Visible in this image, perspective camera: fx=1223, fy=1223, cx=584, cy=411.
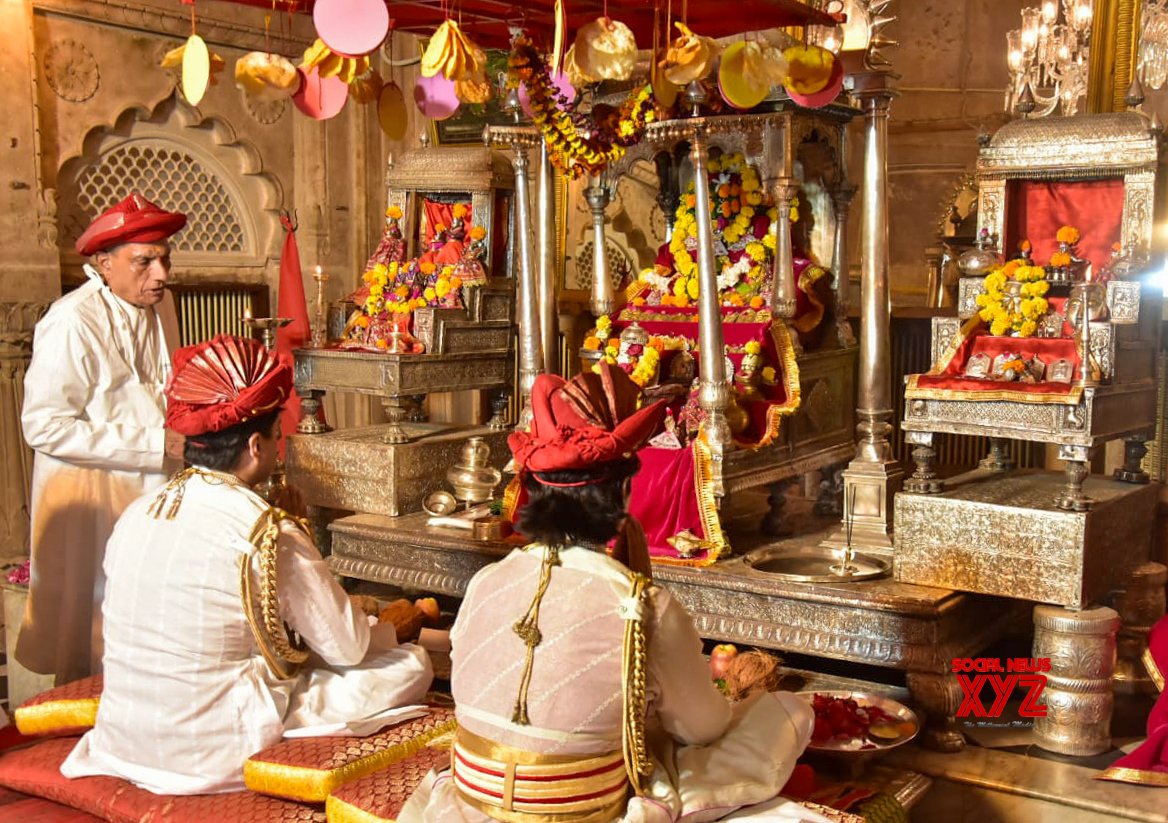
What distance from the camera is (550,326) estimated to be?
6.89m

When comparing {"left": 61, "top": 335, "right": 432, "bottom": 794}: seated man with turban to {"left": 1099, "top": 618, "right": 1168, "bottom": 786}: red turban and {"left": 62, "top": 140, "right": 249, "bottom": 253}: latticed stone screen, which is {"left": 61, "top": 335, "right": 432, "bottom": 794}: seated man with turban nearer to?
{"left": 1099, "top": 618, "right": 1168, "bottom": 786}: red turban

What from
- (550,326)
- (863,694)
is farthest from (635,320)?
(863,694)

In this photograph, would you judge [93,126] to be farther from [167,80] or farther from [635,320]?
[635,320]

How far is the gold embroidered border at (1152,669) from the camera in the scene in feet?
16.3

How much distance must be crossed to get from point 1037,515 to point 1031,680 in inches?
24.9

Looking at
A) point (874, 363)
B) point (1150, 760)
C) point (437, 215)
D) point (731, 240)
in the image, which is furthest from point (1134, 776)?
point (437, 215)

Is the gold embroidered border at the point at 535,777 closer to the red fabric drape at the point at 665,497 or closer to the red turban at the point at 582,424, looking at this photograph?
the red turban at the point at 582,424

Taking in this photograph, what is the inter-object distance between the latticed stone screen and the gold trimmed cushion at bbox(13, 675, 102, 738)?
4924mm

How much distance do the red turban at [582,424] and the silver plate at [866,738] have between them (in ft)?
4.40

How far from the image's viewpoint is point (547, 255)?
678 cm

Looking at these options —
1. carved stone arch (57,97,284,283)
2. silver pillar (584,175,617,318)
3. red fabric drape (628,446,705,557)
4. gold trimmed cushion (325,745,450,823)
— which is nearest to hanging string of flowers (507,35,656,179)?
silver pillar (584,175,617,318)

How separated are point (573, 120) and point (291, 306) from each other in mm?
3497

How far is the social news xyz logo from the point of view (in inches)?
184

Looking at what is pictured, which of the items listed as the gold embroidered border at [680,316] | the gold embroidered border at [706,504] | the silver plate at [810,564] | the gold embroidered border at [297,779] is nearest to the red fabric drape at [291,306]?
the gold embroidered border at [680,316]
